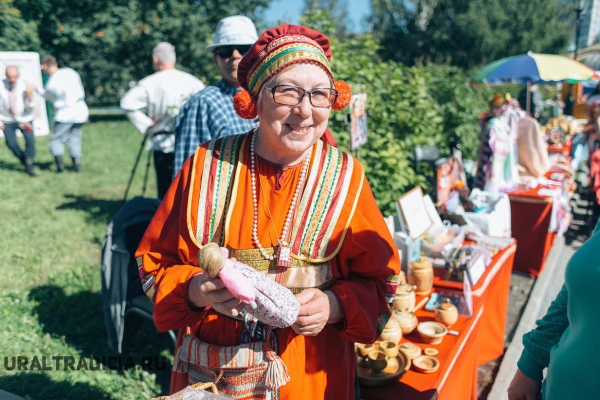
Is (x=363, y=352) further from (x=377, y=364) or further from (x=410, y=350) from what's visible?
(x=410, y=350)

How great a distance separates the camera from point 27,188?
7453 mm

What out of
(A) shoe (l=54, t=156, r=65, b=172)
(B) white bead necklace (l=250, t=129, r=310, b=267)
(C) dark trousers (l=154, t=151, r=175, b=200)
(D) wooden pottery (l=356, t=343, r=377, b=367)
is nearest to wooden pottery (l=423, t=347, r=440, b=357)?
(D) wooden pottery (l=356, t=343, r=377, b=367)

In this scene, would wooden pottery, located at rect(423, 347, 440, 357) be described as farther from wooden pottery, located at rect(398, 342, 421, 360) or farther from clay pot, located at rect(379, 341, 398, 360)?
clay pot, located at rect(379, 341, 398, 360)

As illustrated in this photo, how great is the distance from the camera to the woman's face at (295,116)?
4.37 feet

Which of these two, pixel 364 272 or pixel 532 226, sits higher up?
pixel 364 272

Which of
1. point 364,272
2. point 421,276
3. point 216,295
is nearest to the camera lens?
point 216,295

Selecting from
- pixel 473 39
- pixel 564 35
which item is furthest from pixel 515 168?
pixel 564 35

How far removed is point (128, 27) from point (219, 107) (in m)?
18.1

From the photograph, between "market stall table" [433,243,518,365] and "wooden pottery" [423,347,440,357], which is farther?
"market stall table" [433,243,518,365]

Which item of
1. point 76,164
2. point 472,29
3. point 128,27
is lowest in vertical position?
point 76,164

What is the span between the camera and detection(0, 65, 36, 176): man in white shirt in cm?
819

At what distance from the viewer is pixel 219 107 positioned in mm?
2900

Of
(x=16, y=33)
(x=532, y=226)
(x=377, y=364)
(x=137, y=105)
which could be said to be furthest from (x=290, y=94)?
(x=16, y=33)

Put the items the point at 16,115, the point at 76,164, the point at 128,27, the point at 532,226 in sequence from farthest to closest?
1. the point at 128,27
2. the point at 76,164
3. the point at 16,115
4. the point at 532,226
